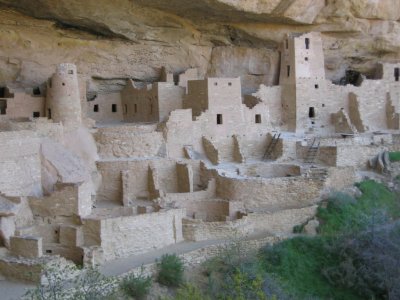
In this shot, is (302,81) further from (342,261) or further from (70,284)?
(70,284)

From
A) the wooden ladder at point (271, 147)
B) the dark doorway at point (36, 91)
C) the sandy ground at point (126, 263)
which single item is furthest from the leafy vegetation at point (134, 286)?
the dark doorway at point (36, 91)

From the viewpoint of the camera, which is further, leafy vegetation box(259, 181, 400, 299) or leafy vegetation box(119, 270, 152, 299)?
leafy vegetation box(259, 181, 400, 299)

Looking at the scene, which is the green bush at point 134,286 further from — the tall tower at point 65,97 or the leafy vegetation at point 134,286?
the tall tower at point 65,97

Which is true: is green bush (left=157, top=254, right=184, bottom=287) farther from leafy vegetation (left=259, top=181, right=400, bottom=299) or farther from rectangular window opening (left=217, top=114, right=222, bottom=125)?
rectangular window opening (left=217, top=114, right=222, bottom=125)

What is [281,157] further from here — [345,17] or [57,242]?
[57,242]

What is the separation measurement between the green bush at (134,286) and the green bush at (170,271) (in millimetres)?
675

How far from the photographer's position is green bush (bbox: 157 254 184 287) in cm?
1333

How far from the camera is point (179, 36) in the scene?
823 inches

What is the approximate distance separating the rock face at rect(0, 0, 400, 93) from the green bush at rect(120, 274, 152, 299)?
799 cm

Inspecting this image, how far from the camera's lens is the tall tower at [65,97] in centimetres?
1766

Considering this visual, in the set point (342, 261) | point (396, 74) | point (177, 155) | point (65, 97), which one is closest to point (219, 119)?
point (177, 155)

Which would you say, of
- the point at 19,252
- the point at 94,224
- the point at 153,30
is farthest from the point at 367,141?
the point at 19,252

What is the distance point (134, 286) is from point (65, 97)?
6932 mm

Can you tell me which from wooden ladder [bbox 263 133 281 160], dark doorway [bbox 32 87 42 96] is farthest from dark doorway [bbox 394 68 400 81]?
dark doorway [bbox 32 87 42 96]
